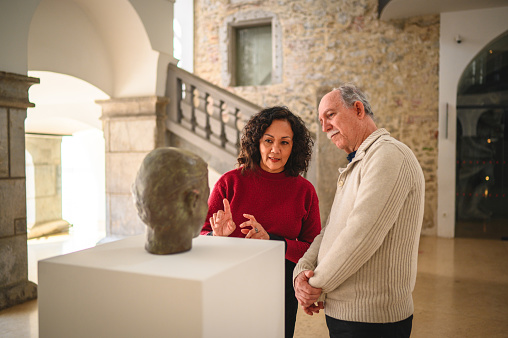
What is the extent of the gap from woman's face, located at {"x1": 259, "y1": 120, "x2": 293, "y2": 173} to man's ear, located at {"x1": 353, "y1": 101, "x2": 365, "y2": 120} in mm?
409

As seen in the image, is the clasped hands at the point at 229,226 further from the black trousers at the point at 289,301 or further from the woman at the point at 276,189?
the black trousers at the point at 289,301

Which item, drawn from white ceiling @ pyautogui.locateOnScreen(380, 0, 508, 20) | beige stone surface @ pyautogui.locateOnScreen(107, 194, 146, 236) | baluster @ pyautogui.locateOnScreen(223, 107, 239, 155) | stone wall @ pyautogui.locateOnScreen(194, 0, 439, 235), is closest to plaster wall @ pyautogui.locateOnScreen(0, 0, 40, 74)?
beige stone surface @ pyautogui.locateOnScreen(107, 194, 146, 236)

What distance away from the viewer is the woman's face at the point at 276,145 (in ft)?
6.52

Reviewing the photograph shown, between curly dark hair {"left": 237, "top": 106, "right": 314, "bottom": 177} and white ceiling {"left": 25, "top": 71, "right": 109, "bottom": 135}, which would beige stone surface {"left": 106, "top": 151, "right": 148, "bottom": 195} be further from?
curly dark hair {"left": 237, "top": 106, "right": 314, "bottom": 177}

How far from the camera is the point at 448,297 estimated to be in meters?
4.11

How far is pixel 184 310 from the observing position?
1.16 m

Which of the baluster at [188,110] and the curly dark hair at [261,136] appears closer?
the curly dark hair at [261,136]

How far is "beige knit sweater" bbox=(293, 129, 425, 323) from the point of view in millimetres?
1462

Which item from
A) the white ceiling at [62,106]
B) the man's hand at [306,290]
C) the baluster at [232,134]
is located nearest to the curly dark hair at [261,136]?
the man's hand at [306,290]

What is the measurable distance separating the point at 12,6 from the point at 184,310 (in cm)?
350

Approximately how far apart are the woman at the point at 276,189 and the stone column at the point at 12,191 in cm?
239

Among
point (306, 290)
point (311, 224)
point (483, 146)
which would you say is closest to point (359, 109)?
point (311, 224)

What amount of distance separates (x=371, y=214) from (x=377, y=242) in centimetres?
11

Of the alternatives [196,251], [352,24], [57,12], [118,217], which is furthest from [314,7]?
[196,251]
